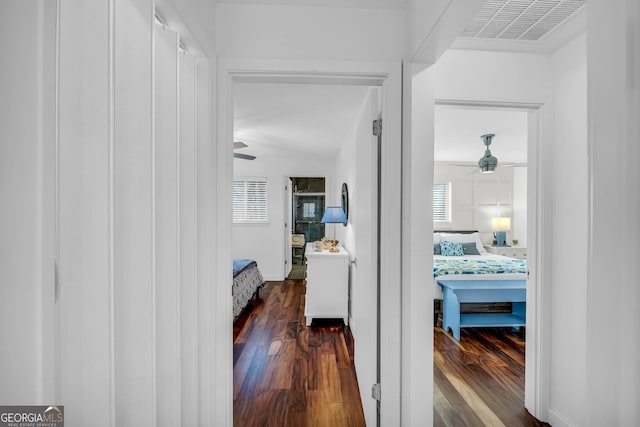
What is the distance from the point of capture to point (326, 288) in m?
3.50

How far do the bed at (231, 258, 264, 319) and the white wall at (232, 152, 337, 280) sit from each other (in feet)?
3.57

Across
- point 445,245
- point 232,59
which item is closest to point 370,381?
point 232,59

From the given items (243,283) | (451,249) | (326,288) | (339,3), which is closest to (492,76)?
(339,3)

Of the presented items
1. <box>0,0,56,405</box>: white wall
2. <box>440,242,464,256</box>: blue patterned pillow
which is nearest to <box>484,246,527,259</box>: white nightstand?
<box>440,242,464,256</box>: blue patterned pillow

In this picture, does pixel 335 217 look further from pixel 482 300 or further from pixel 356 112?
pixel 482 300

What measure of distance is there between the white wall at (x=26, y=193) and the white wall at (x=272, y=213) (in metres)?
5.27

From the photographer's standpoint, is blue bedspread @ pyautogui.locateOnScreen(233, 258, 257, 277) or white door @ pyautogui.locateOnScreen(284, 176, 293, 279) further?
white door @ pyautogui.locateOnScreen(284, 176, 293, 279)

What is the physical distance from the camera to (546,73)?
76.0 inches

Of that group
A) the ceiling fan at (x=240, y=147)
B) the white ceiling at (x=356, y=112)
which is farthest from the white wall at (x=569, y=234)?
the ceiling fan at (x=240, y=147)

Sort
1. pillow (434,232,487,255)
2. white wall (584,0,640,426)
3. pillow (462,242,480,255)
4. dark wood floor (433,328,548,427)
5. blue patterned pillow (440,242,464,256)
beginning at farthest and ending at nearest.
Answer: pillow (434,232,487,255) < pillow (462,242,480,255) < blue patterned pillow (440,242,464,256) < dark wood floor (433,328,548,427) < white wall (584,0,640,426)

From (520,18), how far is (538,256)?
1.46 meters

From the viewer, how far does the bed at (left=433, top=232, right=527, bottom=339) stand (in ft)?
10.7

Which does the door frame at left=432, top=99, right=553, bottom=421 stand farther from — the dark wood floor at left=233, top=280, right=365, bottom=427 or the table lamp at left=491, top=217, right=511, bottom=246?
the table lamp at left=491, top=217, right=511, bottom=246

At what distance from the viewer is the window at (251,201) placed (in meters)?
5.82
